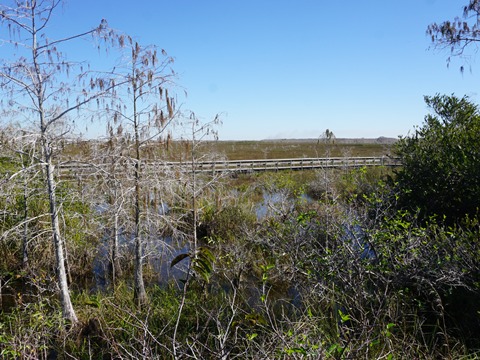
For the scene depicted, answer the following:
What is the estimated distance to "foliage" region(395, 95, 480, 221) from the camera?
8.20 metres

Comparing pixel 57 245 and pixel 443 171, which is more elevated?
pixel 443 171

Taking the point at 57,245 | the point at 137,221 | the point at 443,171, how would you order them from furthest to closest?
the point at 443,171
the point at 137,221
the point at 57,245

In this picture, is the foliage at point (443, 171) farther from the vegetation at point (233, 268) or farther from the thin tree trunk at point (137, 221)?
the thin tree trunk at point (137, 221)

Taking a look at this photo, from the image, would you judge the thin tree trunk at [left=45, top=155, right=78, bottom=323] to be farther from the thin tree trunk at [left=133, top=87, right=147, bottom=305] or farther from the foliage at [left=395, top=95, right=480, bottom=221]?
the foliage at [left=395, top=95, right=480, bottom=221]

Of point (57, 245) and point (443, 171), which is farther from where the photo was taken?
point (443, 171)

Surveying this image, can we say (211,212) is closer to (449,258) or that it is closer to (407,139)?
(407,139)

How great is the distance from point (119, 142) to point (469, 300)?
6.36m

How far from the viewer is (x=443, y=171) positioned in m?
8.77

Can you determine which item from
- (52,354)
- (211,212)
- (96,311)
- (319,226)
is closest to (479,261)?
(319,226)

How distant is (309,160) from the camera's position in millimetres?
32594

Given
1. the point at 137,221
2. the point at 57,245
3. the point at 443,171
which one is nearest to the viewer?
the point at 57,245

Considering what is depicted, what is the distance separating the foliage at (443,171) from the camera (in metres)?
8.20

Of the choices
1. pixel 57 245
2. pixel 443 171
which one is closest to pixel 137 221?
pixel 57 245

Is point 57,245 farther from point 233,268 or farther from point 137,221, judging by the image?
point 233,268
